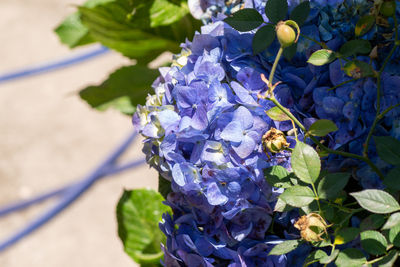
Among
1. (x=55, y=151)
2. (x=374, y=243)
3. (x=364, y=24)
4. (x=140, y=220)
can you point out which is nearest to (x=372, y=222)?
(x=374, y=243)

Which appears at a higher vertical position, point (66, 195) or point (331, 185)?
point (331, 185)

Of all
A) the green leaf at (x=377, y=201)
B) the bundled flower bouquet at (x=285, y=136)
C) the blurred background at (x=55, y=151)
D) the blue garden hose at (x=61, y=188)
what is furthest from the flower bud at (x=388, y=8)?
the blurred background at (x=55, y=151)

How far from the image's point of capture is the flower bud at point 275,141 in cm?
32

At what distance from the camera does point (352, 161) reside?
0.35 metres

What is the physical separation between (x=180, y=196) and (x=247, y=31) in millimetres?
119

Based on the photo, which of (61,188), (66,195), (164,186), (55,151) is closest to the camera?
(164,186)

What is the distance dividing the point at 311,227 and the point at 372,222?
0.12ft

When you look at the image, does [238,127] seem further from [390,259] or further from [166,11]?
[166,11]

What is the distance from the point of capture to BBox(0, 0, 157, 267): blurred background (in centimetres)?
175

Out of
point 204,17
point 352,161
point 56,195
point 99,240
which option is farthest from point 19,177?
point 352,161

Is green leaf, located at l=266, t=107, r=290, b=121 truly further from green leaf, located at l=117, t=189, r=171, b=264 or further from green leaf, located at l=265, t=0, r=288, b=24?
green leaf, located at l=117, t=189, r=171, b=264

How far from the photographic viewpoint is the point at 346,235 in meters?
0.32

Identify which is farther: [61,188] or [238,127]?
[61,188]

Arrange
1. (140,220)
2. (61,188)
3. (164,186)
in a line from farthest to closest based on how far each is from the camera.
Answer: (61,188) < (140,220) < (164,186)
